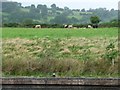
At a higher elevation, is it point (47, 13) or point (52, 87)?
point (47, 13)

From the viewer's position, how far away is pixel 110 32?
928 cm

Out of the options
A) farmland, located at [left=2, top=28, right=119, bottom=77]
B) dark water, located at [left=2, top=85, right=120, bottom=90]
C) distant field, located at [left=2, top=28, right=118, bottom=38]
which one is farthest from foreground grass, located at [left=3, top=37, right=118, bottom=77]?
distant field, located at [left=2, top=28, right=118, bottom=38]

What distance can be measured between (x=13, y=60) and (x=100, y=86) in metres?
1.75

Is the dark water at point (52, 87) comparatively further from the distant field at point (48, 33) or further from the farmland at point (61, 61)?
the distant field at point (48, 33)

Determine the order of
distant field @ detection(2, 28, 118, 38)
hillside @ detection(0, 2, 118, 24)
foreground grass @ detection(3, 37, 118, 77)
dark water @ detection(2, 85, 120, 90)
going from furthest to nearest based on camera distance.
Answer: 1. distant field @ detection(2, 28, 118, 38)
2. hillside @ detection(0, 2, 118, 24)
3. foreground grass @ detection(3, 37, 118, 77)
4. dark water @ detection(2, 85, 120, 90)

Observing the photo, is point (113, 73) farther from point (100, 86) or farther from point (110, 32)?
point (110, 32)

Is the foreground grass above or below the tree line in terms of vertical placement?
below

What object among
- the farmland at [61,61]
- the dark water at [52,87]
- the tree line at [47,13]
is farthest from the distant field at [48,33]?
the dark water at [52,87]

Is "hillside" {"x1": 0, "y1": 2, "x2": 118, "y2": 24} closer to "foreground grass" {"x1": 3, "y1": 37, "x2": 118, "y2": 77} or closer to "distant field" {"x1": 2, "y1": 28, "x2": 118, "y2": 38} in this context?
"foreground grass" {"x1": 3, "y1": 37, "x2": 118, "y2": 77}

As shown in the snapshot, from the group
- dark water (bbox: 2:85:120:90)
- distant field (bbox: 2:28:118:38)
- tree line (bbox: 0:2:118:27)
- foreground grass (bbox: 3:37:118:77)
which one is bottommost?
Result: dark water (bbox: 2:85:120:90)

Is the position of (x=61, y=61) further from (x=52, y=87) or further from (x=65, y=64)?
(x=52, y=87)

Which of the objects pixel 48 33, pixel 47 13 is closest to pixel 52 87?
pixel 47 13

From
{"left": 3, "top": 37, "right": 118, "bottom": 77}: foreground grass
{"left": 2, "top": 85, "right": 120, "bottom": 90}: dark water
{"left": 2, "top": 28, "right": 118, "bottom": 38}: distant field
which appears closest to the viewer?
{"left": 2, "top": 85, "right": 120, "bottom": 90}: dark water

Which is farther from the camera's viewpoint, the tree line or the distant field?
the distant field
